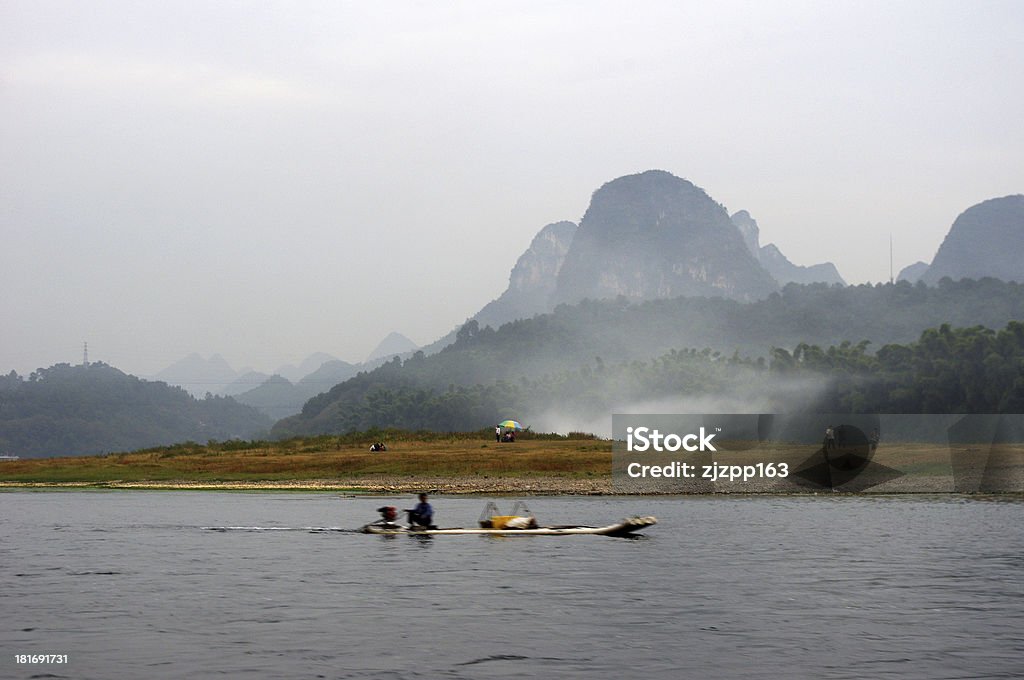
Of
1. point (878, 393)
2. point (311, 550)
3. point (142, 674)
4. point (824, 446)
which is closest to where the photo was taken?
point (142, 674)

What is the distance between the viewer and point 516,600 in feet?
117

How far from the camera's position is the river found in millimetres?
26344

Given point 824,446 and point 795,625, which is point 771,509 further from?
point 795,625

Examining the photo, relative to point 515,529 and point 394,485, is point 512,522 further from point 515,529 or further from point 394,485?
point 394,485

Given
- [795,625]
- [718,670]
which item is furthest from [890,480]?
[718,670]

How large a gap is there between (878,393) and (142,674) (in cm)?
13844

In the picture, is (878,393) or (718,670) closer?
(718,670)

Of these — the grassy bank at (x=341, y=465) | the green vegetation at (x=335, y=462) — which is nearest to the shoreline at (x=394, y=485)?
the grassy bank at (x=341, y=465)

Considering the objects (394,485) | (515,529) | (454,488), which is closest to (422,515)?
(515,529)

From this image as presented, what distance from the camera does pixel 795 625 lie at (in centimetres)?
3125

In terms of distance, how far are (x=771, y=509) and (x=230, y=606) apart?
44.7 m

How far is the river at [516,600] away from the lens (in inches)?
1037

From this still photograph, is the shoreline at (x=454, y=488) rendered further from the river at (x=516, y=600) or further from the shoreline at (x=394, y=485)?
the river at (x=516, y=600)

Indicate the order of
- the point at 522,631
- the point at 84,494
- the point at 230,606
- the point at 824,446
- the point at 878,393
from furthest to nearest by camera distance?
the point at 878,393 → the point at 824,446 → the point at 84,494 → the point at 230,606 → the point at 522,631
